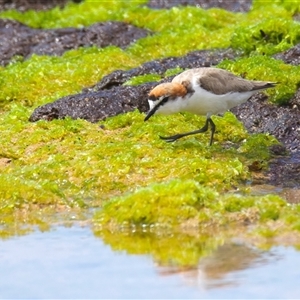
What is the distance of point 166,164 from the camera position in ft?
39.4

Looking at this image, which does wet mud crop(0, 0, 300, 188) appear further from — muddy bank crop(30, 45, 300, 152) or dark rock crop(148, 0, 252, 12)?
dark rock crop(148, 0, 252, 12)

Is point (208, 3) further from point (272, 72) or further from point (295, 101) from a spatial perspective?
point (295, 101)

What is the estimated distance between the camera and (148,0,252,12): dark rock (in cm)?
2148

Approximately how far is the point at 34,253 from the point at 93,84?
744 centimetres

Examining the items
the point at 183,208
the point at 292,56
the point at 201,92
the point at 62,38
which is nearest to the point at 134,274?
the point at 183,208

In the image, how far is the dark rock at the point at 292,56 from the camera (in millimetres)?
14956

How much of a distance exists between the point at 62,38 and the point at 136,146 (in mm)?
6885

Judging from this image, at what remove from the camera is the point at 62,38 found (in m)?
18.8

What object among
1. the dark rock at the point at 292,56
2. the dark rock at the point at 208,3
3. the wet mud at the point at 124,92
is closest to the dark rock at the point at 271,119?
the wet mud at the point at 124,92

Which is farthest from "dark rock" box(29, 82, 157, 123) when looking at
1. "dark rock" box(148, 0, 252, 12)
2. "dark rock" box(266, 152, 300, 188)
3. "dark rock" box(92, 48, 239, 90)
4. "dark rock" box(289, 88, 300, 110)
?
"dark rock" box(148, 0, 252, 12)

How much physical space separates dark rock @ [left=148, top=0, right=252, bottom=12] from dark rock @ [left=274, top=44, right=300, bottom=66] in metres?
6.25

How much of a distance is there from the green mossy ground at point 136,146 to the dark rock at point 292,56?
0.33m

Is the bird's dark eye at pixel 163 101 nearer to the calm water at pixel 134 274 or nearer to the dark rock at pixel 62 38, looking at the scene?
the calm water at pixel 134 274

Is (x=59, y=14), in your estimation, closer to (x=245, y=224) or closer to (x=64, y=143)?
(x=64, y=143)
